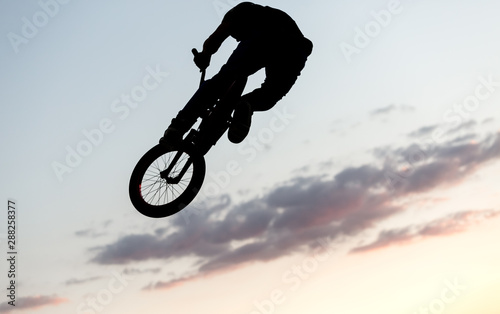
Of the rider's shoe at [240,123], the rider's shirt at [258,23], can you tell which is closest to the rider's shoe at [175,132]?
the rider's shoe at [240,123]

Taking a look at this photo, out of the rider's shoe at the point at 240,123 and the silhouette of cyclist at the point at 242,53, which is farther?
the rider's shoe at the point at 240,123

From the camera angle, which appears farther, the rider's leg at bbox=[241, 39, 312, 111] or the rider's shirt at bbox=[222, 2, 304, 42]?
the rider's leg at bbox=[241, 39, 312, 111]

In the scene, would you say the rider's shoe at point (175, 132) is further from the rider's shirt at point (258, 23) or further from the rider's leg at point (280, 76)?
the rider's shirt at point (258, 23)

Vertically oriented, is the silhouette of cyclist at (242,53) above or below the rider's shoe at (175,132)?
above

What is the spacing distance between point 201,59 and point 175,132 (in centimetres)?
87

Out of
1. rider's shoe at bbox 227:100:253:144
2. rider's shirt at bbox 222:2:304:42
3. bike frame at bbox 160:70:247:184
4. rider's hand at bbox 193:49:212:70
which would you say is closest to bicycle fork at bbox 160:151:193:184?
bike frame at bbox 160:70:247:184

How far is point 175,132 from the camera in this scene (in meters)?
6.36

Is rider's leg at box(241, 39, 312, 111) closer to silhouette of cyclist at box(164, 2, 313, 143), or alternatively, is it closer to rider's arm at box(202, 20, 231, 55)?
silhouette of cyclist at box(164, 2, 313, 143)

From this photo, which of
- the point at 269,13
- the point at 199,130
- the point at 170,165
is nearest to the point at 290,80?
the point at 269,13

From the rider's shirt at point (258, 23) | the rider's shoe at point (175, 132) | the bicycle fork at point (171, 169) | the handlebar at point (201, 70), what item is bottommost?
the bicycle fork at point (171, 169)

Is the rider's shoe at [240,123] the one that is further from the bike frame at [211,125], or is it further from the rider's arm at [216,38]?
the rider's arm at [216,38]

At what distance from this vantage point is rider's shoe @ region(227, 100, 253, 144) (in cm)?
650

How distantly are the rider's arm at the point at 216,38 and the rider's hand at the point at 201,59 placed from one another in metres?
0.04

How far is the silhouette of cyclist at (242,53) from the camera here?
6336 mm
